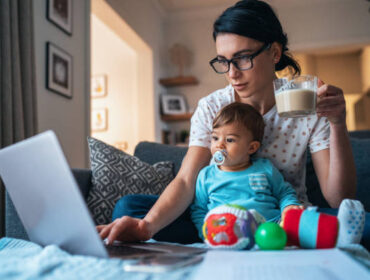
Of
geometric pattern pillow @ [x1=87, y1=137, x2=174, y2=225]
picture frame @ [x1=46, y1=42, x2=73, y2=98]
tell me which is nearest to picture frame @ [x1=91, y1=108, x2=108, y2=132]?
picture frame @ [x1=46, y1=42, x2=73, y2=98]

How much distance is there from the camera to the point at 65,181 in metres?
0.64

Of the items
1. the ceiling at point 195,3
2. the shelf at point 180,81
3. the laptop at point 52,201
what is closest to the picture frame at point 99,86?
the shelf at point 180,81

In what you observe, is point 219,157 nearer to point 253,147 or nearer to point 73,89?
point 253,147

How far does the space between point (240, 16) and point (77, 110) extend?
2.21 meters

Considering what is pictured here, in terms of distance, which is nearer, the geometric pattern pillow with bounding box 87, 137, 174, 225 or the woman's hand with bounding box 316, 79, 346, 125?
the woman's hand with bounding box 316, 79, 346, 125

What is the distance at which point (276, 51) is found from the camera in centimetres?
143

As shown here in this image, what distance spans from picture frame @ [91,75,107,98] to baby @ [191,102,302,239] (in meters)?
4.25

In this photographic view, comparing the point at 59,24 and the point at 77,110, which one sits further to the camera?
the point at 77,110

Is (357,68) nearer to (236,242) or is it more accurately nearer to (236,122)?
(236,122)

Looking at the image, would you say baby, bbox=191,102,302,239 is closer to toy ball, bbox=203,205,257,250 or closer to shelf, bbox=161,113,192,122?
toy ball, bbox=203,205,257,250

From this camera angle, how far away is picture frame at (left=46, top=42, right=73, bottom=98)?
9.04 feet

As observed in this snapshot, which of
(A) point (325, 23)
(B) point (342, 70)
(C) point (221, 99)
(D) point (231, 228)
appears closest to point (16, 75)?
(C) point (221, 99)

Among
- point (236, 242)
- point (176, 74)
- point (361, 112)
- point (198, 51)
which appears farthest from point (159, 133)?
point (236, 242)

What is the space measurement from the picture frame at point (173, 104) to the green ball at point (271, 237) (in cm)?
452
